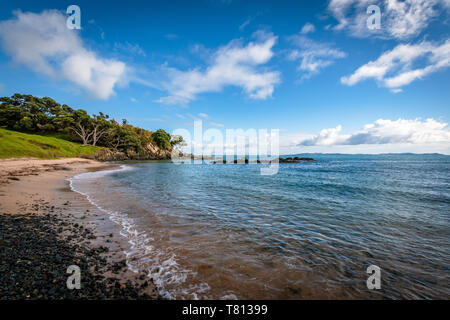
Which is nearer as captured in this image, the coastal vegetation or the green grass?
the green grass

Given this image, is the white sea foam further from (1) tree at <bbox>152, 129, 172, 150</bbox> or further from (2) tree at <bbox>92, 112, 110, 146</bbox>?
(1) tree at <bbox>152, 129, 172, 150</bbox>

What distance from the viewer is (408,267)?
577cm

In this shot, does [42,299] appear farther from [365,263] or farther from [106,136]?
[106,136]

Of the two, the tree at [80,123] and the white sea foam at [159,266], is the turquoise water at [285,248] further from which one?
the tree at [80,123]

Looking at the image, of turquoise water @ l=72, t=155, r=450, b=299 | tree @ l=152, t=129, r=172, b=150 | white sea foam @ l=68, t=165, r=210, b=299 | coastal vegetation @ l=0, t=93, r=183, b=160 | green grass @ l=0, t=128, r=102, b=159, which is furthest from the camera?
tree @ l=152, t=129, r=172, b=150

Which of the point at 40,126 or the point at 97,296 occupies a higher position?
the point at 40,126

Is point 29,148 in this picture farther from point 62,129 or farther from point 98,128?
point 98,128

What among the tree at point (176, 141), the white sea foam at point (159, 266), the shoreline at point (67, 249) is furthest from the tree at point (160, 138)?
the white sea foam at point (159, 266)

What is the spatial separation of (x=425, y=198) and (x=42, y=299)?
2463 centimetres

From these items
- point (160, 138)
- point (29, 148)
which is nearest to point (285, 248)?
point (29, 148)

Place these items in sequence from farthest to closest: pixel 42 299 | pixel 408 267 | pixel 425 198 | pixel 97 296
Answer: pixel 425 198, pixel 408 267, pixel 97 296, pixel 42 299

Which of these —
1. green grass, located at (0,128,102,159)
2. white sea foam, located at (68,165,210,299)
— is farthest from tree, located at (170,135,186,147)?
white sea foam, located at (68,165,210,299)
